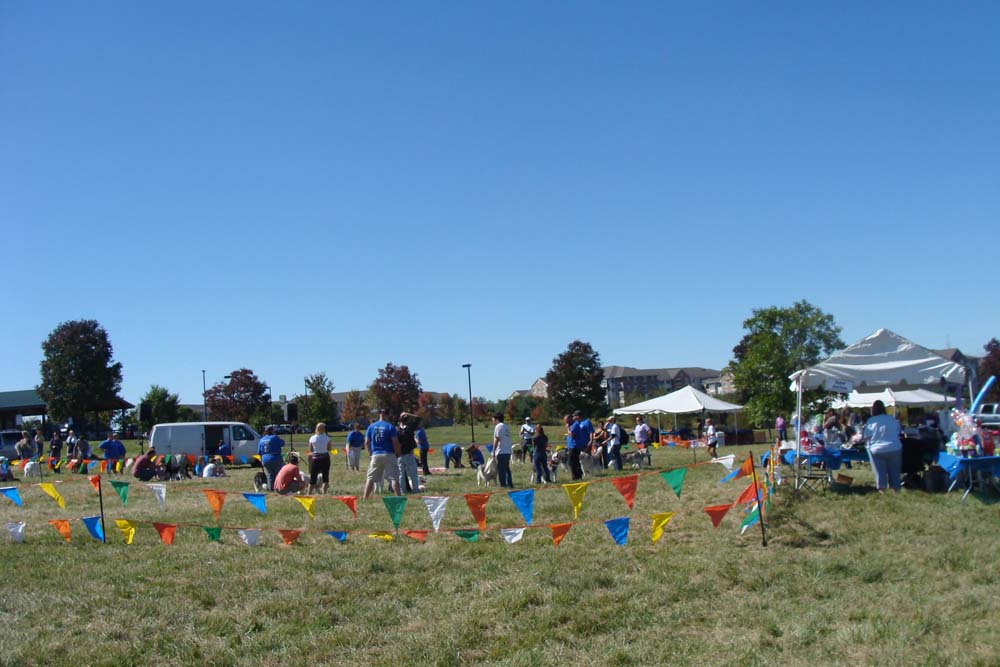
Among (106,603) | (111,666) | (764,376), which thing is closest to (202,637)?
(111,666)

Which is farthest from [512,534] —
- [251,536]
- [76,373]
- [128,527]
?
[76,373]

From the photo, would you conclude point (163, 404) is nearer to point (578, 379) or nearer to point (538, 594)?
point (578, 379)

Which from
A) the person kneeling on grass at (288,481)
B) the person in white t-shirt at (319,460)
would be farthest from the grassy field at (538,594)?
the person in white t-shirt at (319,460)

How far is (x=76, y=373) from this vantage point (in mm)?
68375

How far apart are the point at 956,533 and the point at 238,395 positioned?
69.8 meters

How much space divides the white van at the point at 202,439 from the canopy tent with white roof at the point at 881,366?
757 inches

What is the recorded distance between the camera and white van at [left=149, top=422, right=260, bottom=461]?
997 inches

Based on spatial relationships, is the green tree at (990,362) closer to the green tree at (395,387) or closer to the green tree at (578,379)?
the green tree at (578,379)

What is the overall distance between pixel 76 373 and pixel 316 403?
22.8 m

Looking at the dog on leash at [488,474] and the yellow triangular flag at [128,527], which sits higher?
the yellow triangular flag at [128,527]

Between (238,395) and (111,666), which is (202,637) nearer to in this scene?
(111,666)

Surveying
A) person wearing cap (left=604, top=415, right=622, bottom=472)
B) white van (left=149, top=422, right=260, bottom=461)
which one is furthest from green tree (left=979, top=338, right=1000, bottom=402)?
white van (left=149, top=422, right=260, bottom=461)

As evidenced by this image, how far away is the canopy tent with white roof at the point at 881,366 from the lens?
1213cm

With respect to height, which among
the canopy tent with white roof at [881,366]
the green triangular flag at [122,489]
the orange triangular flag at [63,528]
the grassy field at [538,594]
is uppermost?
the canopy tent with white roof at [881,366]
